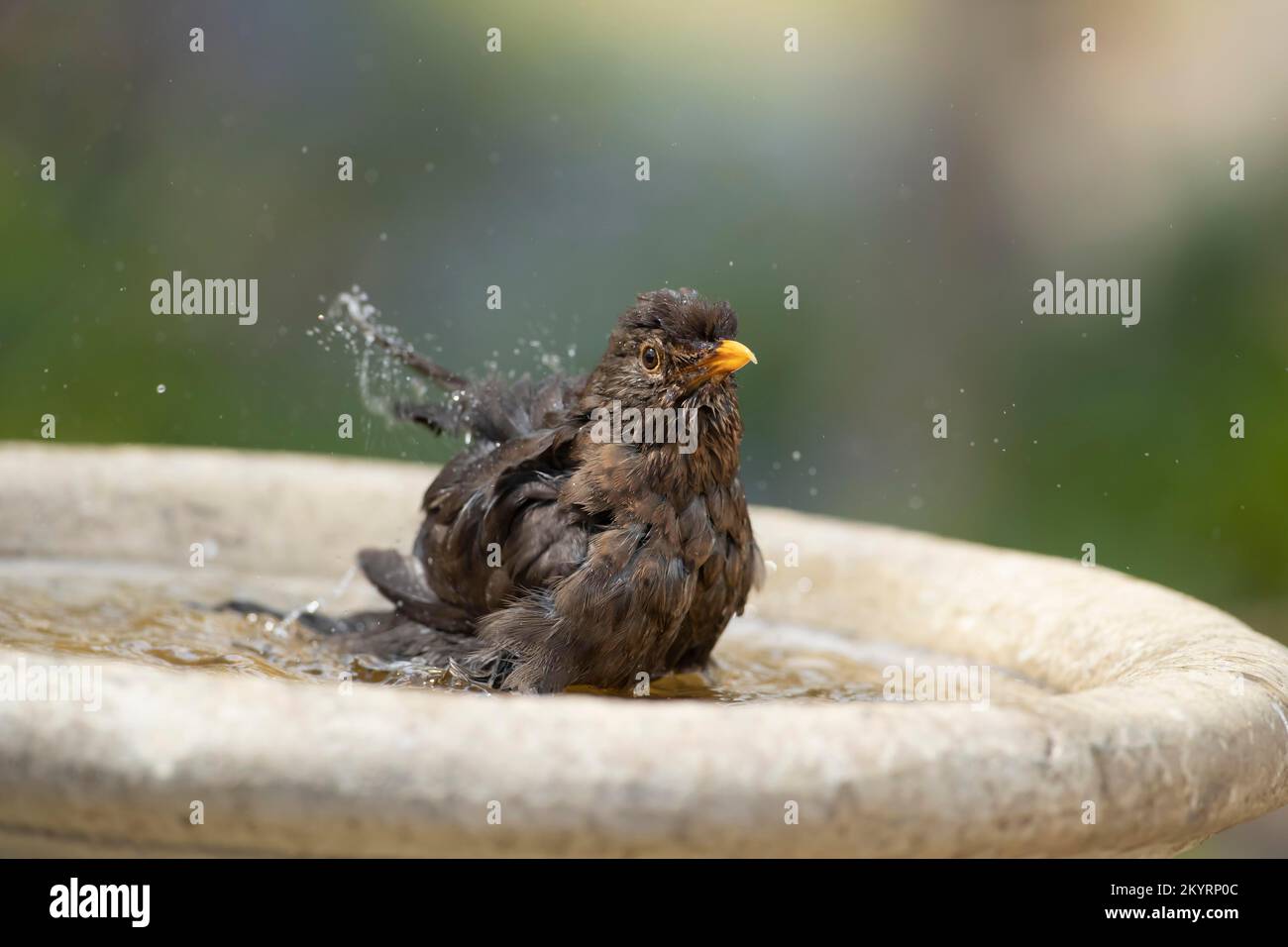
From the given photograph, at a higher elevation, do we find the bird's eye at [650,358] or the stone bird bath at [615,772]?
the bird's eye at [650,358]

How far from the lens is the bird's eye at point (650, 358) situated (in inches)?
135

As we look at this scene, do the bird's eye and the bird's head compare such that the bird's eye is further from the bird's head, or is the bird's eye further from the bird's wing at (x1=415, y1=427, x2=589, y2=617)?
the bird's wing at (x1=415, y1=427, x2=589, y2=617)

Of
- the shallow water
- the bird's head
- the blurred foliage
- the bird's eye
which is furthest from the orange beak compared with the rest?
the blurred foliage

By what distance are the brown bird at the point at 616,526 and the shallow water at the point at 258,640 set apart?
19cm

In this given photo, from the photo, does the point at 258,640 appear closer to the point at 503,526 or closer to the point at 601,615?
the point at 503,526

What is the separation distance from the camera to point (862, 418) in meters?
9.14

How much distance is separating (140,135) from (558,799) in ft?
28.8

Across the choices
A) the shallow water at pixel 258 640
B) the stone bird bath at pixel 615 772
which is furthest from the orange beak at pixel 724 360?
the stone bird bath at pixel 615 772

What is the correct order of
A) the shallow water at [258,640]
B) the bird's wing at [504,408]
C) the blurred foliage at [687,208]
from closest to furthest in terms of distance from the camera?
the shallow water at [258,640], the bird's wing at [504,408], the blurred foliage at [687,208]

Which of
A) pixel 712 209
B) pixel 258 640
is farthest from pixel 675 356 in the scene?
pixel 712 209

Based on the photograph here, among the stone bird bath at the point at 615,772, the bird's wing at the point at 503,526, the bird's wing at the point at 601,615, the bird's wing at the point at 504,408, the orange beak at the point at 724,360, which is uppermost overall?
the orange beak at the point at 724,360

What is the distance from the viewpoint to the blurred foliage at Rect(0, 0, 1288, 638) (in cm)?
853

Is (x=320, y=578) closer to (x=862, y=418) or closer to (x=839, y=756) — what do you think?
(x=839, y=756)

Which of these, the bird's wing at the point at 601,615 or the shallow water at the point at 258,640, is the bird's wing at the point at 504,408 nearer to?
the bird's wing at the point at 601,615
